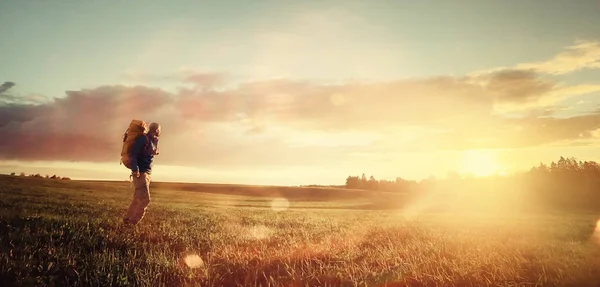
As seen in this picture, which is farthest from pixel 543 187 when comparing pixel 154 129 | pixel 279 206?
pixel 154 129

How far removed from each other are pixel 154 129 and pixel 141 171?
4.70 feet

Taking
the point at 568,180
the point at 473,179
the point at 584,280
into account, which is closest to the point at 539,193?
the point at 568,180

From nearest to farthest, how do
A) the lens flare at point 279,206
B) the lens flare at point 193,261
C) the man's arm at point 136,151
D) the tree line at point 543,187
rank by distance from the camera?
the lens flare at point 193,261, the man's arm at point 136,151, the lens flare at point 279,206, the tree line at point 543,187

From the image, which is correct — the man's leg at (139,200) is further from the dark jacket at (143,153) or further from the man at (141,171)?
the dark jacket at (143,153)

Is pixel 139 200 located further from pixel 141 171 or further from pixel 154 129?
pixel 154 129

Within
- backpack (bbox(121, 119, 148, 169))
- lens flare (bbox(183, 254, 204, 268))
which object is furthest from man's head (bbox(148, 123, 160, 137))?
lens flare (bbox(183, 254, 204, 268))

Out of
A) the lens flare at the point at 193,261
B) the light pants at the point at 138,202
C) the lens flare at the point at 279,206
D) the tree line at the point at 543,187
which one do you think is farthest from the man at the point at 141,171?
the tree line at the point at 543,187

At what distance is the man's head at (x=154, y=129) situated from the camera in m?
11.9

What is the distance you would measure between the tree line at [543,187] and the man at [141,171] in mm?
69142

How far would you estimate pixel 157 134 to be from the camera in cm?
1198

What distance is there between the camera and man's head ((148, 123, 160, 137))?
38.9ft

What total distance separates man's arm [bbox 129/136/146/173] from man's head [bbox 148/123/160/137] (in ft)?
2.05

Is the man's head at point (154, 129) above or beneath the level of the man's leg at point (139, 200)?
above

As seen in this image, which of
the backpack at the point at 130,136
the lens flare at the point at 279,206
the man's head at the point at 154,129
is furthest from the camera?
the lens flare at the point at 279,206
